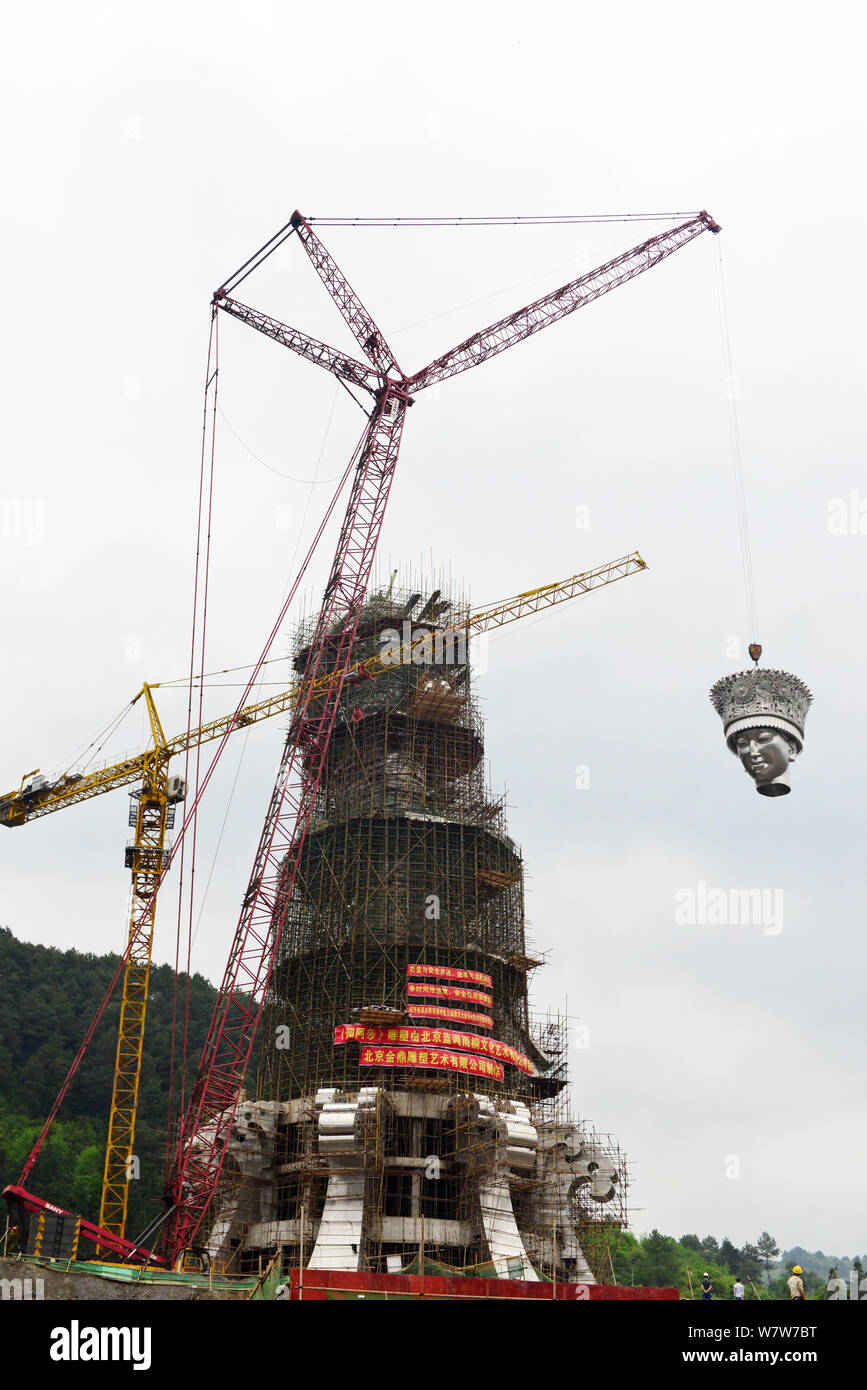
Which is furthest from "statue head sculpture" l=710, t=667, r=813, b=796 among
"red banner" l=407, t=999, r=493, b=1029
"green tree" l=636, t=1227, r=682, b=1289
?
"green tree" l=636, t=1227, r=682, b=1289

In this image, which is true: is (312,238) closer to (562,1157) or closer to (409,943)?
(409,943)

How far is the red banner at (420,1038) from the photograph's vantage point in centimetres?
7419

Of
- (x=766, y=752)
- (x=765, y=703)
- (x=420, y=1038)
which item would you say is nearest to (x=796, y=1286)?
(x=766, y=752)

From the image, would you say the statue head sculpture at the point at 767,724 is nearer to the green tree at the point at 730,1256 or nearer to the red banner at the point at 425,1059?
the red banner at the point at 425,1059

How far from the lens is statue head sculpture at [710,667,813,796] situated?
48.2m

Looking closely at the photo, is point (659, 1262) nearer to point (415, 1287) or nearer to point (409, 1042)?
point (409, 1042)

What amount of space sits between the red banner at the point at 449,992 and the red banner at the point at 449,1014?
73cm

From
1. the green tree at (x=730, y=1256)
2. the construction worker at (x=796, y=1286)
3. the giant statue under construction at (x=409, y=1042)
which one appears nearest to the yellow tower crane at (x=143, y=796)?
the giant statue under construction at (x=409, y=1042)

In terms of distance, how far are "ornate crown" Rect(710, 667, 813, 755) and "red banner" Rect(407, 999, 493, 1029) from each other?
3338cm

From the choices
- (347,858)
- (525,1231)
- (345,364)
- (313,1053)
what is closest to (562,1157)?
(525,1231)

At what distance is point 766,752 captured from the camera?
48.3 m

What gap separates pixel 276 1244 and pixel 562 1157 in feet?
55.0

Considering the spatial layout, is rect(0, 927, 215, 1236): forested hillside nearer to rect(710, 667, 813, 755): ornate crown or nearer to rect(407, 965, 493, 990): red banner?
rect(407, 965, 493, 990): red banner
